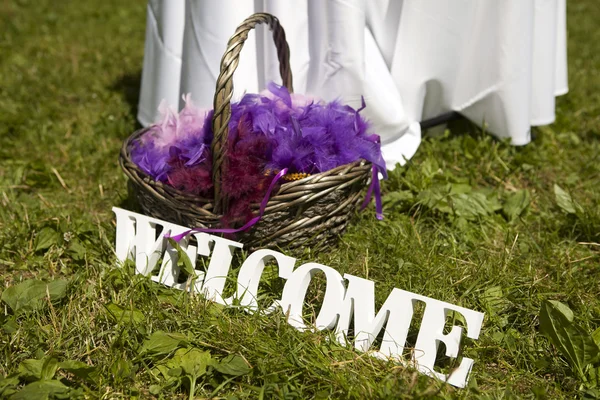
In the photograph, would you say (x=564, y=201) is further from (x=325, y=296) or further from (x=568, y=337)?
(x=325, y=296)

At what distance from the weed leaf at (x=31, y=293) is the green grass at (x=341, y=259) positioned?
18 mm

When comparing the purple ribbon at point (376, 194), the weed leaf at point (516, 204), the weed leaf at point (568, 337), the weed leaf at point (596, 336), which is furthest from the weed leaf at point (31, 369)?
the weed leaf at point (516, 204)

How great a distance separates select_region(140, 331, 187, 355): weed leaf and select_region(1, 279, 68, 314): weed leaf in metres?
0.29

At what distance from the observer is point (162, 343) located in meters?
1.18

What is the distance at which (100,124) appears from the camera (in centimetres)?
228

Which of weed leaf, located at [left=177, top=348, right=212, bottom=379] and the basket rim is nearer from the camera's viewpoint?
weed leaf, located at [left=177, top=348, right=212, bottom=379]

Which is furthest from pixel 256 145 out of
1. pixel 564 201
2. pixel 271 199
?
pixel 564 201

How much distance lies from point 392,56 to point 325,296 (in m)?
0.98

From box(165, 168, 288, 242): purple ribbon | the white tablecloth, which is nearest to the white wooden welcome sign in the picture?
box(165, 168, 288, 242): purple ribbon

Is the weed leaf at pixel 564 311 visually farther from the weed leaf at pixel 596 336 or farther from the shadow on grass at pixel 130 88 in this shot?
the shadow on grass at pixel 130 88

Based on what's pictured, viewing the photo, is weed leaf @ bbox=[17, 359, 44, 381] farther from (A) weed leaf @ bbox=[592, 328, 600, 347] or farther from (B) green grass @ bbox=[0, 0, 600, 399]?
(A) weed leaf @ bbox=[592, 328, 600, 347]

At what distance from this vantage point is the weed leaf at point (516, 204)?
1701 mm

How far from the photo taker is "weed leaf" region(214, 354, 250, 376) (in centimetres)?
113

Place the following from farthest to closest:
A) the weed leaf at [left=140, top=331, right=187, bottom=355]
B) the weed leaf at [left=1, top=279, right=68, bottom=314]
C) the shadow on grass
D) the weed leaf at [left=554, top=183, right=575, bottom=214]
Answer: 1. the shadow on grass
2. the weed leaf at [left=554, top=183, right=575, bottom=214]
3. the weed leaf at [left=1, top=279, right=68, bottom=314]
4. the weed leaf at [left=140, top=331, right=187, bottom=355]
